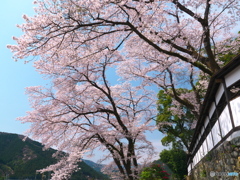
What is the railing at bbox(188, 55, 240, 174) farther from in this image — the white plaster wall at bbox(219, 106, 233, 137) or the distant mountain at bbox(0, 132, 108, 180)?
the distant mountain at bbox(0, 132, 108, 180)

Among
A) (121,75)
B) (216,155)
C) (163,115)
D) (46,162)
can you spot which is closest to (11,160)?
(46,162)

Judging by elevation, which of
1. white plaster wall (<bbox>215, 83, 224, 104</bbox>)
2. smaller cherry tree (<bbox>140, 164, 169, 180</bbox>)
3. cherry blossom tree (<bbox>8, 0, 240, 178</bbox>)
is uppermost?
cherry blossom tree (<bbox>8, 0, 240, 178</bbox>)

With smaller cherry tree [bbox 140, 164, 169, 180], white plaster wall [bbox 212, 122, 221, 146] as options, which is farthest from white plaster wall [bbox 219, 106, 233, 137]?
smaller cherry tree [bbox 140, 164, 169, 180]

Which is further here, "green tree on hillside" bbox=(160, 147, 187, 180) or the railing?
"green tree on hillside" bbox=(160, 147, 187, 180)

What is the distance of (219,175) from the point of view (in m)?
5.86

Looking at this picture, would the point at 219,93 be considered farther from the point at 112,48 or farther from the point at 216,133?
the point at 112,48

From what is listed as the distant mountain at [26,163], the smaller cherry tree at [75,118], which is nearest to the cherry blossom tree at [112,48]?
the smaller cherry tree at [75,118]

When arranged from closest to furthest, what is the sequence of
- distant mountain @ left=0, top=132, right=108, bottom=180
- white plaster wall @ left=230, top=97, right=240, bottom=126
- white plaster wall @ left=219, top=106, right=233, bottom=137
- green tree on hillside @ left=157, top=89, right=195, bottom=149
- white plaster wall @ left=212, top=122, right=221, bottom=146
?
white plaster wall @ left=230, top=97, right=240, bottom=126 < white plaster wall @ left=219, top=106, right=233, bottom=137 < white plaster wall @ left=212, top=122, right=221, bottom=146 < green tree on hillside @ left=157, top=89, right=195, bottom=149 < distant mountain @ left=0, top=132, right=108, bottom=180

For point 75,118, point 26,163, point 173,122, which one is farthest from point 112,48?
point 26,163

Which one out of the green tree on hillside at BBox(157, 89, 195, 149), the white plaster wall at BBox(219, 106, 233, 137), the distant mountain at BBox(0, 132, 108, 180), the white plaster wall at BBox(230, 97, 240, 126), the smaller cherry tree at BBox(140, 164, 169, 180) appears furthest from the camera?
the distant mountain at BBox(0, 132, 108, 180)

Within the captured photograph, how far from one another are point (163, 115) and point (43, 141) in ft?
43.8

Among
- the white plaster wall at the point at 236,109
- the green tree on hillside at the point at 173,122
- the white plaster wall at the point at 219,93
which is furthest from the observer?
the green tree on hillside at the point at 173,122

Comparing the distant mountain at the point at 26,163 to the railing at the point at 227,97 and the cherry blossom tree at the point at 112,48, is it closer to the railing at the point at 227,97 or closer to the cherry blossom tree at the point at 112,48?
the cherry blossom tree at the point at 112,48

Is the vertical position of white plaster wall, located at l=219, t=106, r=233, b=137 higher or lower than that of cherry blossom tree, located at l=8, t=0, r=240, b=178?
lower
